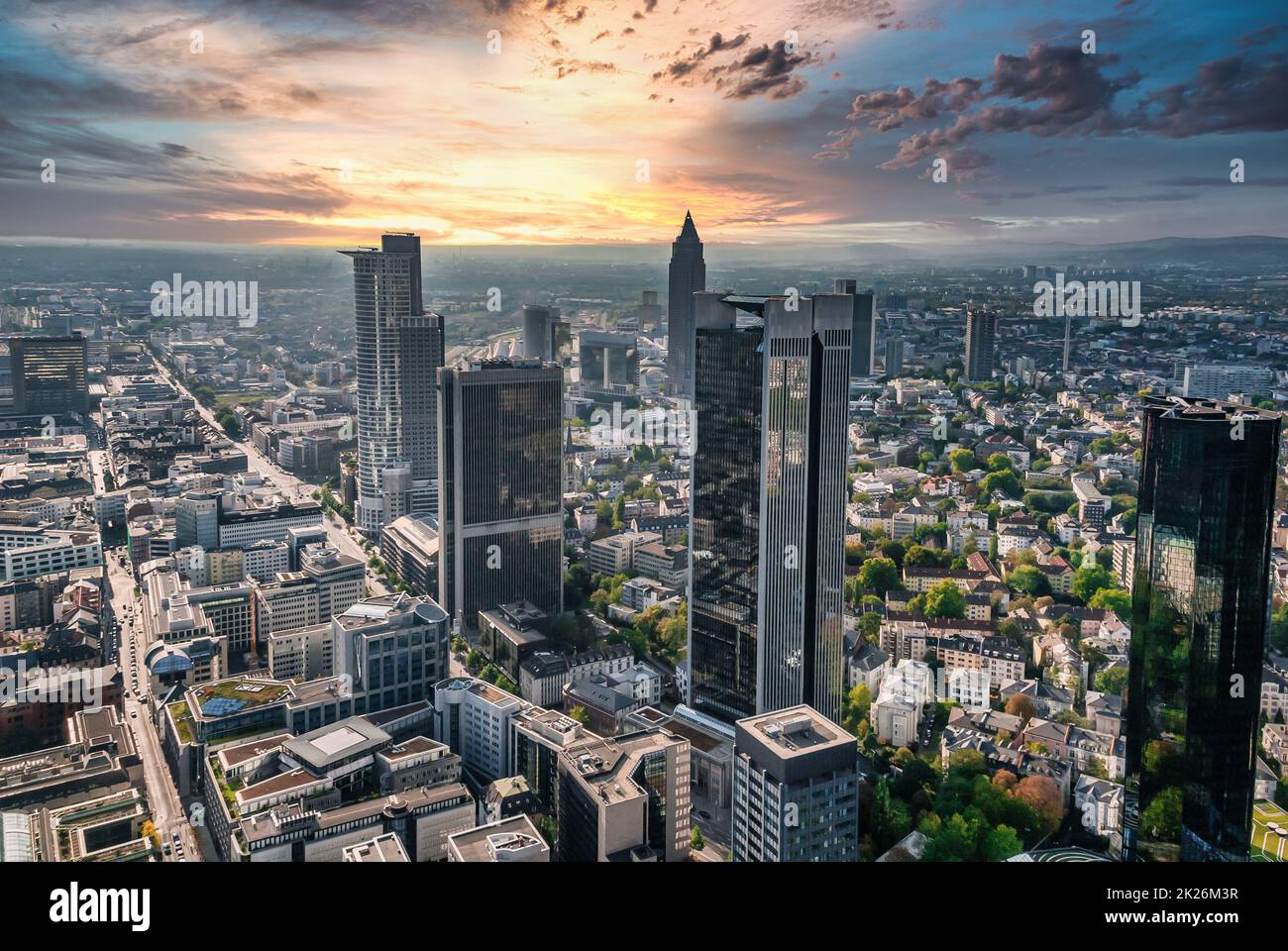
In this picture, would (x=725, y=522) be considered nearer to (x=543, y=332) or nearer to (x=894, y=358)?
(x=543, y=332)

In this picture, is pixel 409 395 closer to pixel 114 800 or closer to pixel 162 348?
pixel 162 348

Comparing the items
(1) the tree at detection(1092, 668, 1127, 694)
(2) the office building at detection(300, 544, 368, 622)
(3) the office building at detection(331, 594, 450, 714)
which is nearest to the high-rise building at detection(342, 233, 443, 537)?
(2) the office building at detection(300, 544, 368, 622)

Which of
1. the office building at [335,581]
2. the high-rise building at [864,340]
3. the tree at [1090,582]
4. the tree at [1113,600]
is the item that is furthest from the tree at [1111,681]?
the office building at [335,581]

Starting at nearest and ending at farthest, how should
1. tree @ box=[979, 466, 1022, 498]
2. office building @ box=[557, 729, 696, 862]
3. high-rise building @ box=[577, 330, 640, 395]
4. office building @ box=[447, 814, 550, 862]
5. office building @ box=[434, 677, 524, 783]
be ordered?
1. office building @ box=[447, 814, 550, 862]
2. office building @ box=[557, 729, 696, 862]
3. office building @ box=[434, 677, 524, 783]
4. tree @ box=[979, 466, 1022, 498]
5. high-rise building @ box=[577, 330, 640, 395]

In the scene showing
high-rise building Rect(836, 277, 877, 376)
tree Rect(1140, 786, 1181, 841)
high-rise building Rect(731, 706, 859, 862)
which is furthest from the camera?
high-rise building Rect(836, 277, 877, 376)

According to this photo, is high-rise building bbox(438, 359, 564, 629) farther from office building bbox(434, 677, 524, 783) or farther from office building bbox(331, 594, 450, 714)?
office building bbox(434, 677, 524, 783)

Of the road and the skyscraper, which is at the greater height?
the skyscraper

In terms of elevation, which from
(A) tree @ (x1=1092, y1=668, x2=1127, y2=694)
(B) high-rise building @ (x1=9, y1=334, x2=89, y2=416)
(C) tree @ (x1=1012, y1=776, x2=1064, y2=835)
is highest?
(B) high-rise building @ (x1=9, y1=334, x2=89, y2=416)
